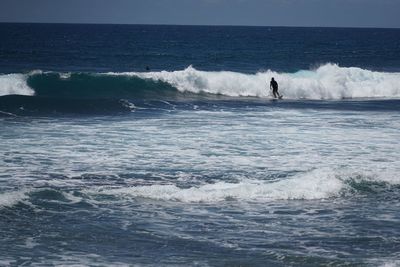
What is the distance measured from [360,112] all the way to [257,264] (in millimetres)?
22598

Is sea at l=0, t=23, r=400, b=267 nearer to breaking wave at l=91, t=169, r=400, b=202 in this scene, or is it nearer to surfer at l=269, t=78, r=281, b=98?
breaking wave at l=91, t=169, r=400, b=202

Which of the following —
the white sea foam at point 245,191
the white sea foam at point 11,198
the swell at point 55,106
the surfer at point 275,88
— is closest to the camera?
the white sea foam at point 11,198

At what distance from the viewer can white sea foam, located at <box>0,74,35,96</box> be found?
1460 inches

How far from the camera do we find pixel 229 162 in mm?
19375

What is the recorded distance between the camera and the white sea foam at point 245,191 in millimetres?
15445

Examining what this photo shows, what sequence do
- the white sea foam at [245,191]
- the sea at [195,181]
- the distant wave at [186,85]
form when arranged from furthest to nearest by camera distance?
1. the distant wave at [186,85]
2. the white sea foam at [245,191]
3. the sea at [195,181]

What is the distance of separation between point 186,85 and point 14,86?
32.0 feet

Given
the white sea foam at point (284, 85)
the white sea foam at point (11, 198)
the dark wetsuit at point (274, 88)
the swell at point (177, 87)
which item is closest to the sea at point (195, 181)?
the white sea foam at point (11, 198)

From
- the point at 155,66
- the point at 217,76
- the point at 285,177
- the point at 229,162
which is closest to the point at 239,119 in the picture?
the point at 229,162

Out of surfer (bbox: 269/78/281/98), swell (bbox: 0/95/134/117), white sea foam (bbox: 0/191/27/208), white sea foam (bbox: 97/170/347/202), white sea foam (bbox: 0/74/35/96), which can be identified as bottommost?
white sea foam (bbox: 97/170/347/202)

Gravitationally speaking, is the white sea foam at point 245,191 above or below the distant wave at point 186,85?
below

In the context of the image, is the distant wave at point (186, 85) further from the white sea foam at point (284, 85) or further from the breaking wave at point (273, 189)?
the breaking wave at point (273, 189)

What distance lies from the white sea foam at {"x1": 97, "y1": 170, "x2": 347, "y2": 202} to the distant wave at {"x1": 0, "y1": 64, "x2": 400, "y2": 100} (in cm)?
2216

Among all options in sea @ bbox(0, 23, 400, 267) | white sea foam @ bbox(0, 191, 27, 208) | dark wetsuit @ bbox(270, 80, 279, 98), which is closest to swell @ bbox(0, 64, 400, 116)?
sea @ bbox(0, 23, 400, 267)
